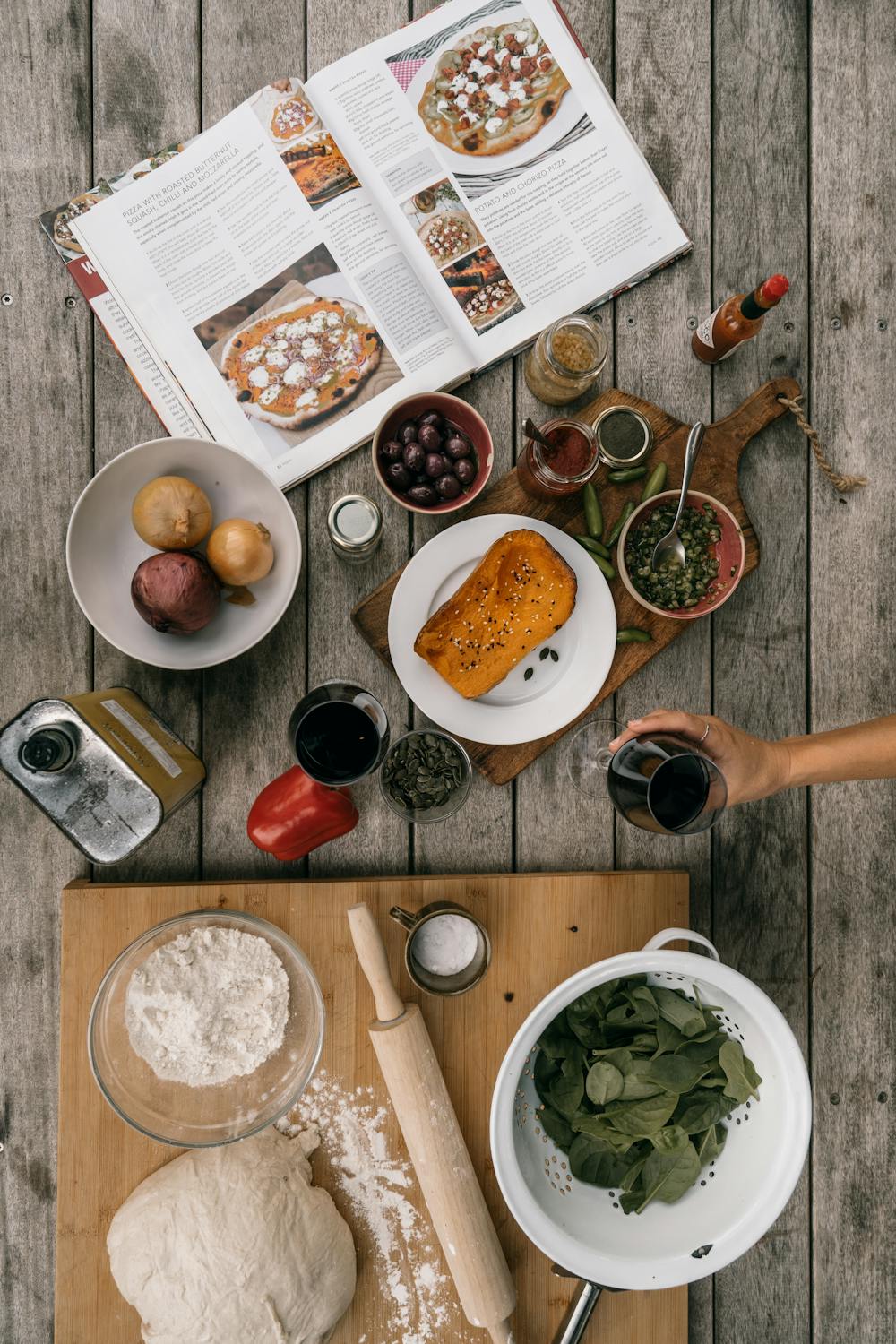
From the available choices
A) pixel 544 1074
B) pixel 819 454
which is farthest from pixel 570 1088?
pixel 819 454

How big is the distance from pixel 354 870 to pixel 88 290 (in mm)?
878

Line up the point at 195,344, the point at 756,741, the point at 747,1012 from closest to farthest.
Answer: the point at 747,1012, the point at 756,741, the point at 195,344

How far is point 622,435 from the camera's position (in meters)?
1.14

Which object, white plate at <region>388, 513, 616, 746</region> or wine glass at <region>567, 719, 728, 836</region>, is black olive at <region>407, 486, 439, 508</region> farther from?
wine glass at <region>567, 719, 728, 836</region>

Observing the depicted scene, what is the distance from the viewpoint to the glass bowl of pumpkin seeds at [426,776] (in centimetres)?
107

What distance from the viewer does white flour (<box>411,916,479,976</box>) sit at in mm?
1068

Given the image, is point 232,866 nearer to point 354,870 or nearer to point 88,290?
point 354,870

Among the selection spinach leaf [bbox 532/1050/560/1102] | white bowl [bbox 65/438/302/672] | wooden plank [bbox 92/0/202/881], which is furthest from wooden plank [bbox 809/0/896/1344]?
wooden plank [bbox 92/0/202/881]

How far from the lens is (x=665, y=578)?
43.9 inches

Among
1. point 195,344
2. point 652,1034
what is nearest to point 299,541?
point 195,344

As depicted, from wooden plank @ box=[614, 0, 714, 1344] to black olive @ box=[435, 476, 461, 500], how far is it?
0.32 metres

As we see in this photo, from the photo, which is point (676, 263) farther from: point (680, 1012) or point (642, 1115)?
point (642, 1115)

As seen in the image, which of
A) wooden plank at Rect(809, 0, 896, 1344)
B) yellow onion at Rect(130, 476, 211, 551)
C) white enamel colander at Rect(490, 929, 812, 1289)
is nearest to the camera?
white enamel colander at Rect(490, 929, 812, 1289)

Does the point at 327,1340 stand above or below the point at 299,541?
below
